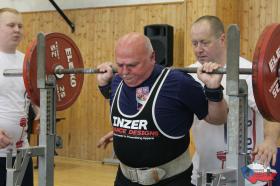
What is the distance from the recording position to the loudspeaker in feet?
22.5

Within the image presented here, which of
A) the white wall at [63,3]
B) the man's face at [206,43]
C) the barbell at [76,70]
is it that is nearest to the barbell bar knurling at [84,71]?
the barbell at [76,70]

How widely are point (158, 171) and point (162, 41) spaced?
472 cm

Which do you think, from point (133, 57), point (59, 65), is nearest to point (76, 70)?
point (59, 65)

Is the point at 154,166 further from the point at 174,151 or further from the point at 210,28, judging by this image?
the point at 210,28

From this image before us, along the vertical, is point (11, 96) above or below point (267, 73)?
below

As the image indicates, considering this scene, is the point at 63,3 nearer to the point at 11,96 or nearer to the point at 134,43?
the point at 11,96

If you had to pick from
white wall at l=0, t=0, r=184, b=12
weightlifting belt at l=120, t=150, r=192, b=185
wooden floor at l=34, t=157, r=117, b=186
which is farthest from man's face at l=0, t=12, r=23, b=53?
white wall at l=0, t=0, r=184, b=12

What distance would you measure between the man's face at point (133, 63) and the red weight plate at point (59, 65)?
0.68 meters

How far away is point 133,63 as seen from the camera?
7.40 ft

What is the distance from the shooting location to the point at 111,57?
7.70 metres

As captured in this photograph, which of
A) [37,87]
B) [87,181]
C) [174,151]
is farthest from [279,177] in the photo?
[87,181]

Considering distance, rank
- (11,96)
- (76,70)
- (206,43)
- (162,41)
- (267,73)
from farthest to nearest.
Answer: (162,41) → (11,96) → (76,70) → (206,43) → (267,73)

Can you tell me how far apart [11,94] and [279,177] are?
168 centimetres

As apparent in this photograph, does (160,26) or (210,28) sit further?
(160,26)
